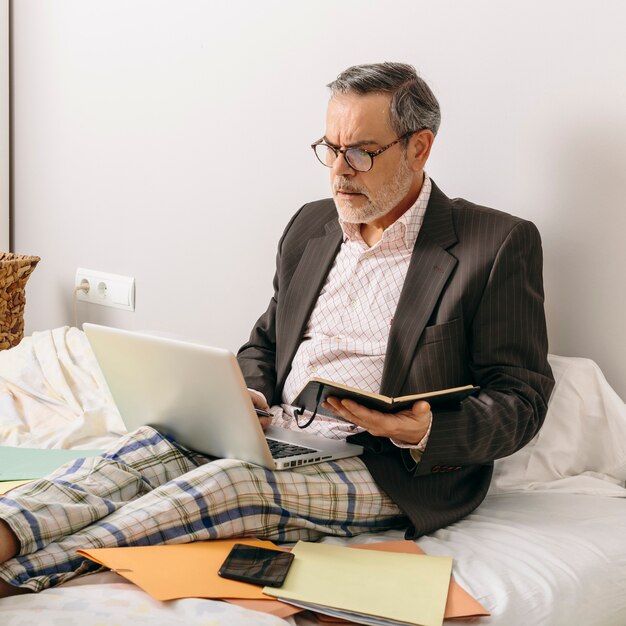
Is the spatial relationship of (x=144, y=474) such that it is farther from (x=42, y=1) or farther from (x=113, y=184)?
(x=42, y=1)

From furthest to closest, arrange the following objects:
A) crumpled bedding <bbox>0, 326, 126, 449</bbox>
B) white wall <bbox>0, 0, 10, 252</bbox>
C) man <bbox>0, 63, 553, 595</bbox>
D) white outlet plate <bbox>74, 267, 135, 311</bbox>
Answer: white wall <bbox>0, 0, 10, 252</bbox>, white outlet plate <bbox>74, 267, 135, 311</bbox>, crumpled bedding <bbox>0, 326, 126, 449</bbox>, man <bbox>0, 63, 553, 595</bbox>

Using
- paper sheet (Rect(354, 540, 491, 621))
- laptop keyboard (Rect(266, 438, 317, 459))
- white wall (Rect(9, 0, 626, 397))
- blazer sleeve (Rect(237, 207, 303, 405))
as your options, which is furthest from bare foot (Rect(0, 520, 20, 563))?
white wall (Rect(9, 0, 626, 397))

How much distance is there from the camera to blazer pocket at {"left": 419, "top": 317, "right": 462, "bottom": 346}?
162 cm

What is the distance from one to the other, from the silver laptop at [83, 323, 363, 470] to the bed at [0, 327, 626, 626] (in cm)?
19

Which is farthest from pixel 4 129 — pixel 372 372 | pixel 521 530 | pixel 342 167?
pixel 521 530

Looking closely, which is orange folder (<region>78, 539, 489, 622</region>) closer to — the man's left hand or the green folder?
the man's left hand

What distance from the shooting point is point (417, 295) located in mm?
1667

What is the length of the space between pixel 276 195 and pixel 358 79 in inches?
27.4

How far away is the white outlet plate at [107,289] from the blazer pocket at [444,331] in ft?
4.52

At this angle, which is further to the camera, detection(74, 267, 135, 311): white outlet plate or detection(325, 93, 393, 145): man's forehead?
detection(74, 267, 135, 311): white outlet plate

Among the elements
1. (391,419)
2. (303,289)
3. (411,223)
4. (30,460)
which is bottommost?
(30,460)

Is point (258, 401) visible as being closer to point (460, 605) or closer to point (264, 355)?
point (264, 355)

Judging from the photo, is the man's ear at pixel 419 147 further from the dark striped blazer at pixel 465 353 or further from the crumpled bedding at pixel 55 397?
the crumpled bedding at pixel 55 397

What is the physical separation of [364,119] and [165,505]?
0.77 meters
